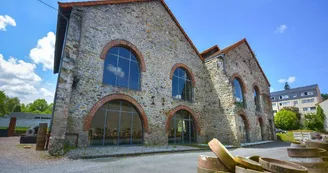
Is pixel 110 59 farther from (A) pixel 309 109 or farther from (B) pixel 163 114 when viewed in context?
(A) pixel 309 109

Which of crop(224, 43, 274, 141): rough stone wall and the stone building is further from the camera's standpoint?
crop(224, 43, 274, 141): rough stone wall

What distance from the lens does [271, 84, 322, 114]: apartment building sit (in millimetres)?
43750

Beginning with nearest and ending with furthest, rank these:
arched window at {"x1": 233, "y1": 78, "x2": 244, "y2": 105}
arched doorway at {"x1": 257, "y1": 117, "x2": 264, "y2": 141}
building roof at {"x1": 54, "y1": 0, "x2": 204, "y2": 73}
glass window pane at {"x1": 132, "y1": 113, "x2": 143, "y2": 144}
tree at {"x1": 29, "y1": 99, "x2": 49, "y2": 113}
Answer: building roof at {"x1": 54, "y1": 0, "x2": 204, "y2": 73} < glass window pane at {"x1": 132, "y1": 113, "x2": 143, "y2": 144} < arched window at {"x1": 233, "y1": 78, "x2": 244, "y2": 105} < arched doorway at {"x1": 257, "y1": 117, "x2": 264, "y2": 141} < tree at {"x1": 29, "y1": 99, "x2": 49, "y2": 113}

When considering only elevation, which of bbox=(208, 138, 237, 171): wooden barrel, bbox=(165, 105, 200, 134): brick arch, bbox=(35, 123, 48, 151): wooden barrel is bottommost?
bbox=(35, 123, 48, 151): wooden barrel

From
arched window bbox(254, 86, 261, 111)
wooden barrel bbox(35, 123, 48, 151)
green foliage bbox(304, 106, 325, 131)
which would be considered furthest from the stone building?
green foliage bbox(304, 106, 325, 131)

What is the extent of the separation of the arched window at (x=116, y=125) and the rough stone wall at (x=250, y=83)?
8.09 m

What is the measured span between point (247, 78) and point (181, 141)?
9940 mm

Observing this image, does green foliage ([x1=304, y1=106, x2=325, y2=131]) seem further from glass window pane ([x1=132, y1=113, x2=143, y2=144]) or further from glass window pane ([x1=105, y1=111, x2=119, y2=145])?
glass window pane ([x1=105, y1=111, x2=119, y2=145])

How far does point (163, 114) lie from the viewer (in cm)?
1105

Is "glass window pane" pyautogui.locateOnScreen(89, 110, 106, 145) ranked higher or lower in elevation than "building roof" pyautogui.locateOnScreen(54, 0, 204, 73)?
lower

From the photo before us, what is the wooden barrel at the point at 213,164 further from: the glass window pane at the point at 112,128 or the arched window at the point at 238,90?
the arched window at the point at 238,90

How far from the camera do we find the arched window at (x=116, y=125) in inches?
338

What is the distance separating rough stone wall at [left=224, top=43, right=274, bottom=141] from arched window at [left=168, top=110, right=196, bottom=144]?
3.81m

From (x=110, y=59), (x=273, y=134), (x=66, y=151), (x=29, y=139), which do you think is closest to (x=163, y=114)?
(x=110, y=59)
